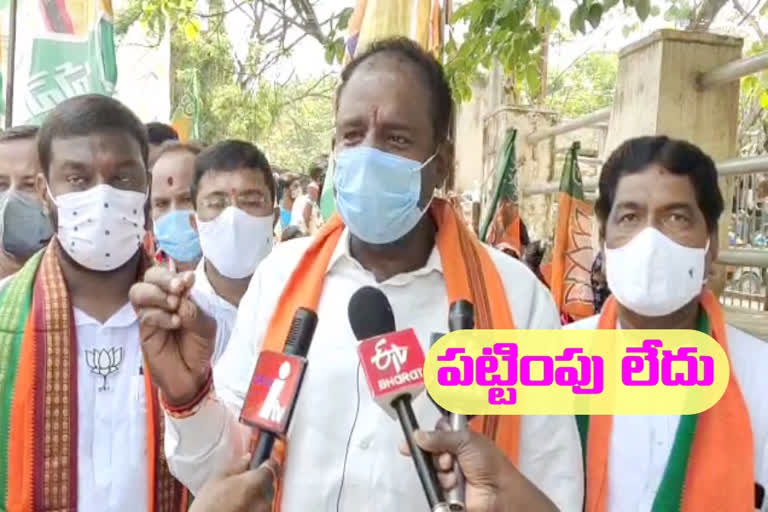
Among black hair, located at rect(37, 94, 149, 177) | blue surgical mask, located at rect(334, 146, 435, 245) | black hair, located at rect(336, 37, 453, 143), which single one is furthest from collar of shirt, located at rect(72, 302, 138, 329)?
black hair, located at rect(336, 37, 453, 143)

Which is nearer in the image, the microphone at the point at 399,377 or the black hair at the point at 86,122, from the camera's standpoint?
the microphone at the point at 399,377

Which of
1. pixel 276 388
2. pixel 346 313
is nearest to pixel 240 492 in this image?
pixel 276 388

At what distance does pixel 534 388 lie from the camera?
1667 mm

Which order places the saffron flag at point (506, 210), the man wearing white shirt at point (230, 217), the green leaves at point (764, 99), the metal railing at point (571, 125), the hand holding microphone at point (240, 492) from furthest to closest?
1. the metal railing at point (571, 125)
2. the green leaves at point (764, 99)
3. the saffron flag at point (506, 210)
4. the man wearing white shirt at point (230, 217)
5. the hand holding microphone at point (240, 492)

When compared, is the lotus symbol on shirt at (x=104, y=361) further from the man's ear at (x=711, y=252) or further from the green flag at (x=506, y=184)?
the green flag at (x=506, y=184)

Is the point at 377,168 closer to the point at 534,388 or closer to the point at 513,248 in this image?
the point at 534,388

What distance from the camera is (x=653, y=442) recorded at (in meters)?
2.02

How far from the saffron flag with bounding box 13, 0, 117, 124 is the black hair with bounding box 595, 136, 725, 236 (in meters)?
4.06

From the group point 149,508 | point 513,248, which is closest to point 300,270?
point 149,508

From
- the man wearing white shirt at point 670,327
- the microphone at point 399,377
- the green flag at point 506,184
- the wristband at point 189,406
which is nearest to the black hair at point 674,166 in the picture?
the man wearing white shirt at point 670,327

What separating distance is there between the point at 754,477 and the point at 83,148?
1.94 metres

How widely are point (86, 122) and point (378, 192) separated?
35.2 inches

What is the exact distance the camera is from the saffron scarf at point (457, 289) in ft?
5.27

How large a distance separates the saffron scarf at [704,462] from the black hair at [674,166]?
1.65 feet
